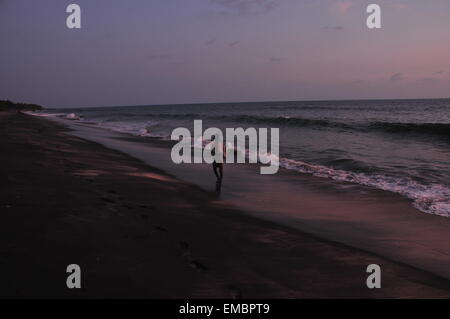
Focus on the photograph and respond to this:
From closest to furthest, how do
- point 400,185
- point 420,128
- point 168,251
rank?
point 168,251 < point 400,185 < point 420,128

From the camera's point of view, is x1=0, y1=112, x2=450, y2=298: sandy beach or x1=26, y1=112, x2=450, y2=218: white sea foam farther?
x1=26, y1=112, x2=450, y2=218: white sea foam

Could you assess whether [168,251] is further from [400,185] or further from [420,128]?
[420,128]

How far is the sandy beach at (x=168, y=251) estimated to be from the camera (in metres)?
4.10

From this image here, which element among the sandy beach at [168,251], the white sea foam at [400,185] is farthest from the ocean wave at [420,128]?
the sandy beach at [168,251]

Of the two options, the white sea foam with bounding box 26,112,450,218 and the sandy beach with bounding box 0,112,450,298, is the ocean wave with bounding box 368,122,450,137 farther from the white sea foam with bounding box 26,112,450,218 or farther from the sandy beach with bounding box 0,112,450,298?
the sandy beach with bounding box 0,112,450,298

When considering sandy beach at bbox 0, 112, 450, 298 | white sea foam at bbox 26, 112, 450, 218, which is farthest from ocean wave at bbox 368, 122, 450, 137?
sandy beach at bbox 0, 112, 450, 298

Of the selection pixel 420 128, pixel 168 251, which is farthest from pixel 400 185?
pixel 420 128

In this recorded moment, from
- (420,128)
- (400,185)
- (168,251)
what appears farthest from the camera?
(420,128)

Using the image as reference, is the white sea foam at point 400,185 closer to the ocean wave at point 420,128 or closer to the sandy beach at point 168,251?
the sandy beach at point 168,251

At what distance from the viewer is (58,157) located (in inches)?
492

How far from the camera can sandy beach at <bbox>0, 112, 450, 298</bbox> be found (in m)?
4.10

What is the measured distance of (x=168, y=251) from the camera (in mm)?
5113
